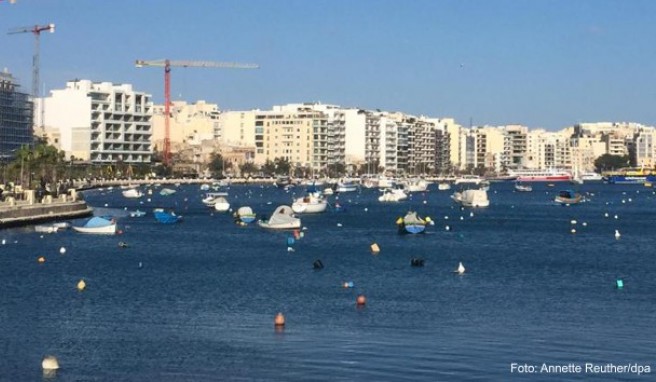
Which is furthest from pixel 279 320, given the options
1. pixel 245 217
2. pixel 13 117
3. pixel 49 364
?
pixel 13 117

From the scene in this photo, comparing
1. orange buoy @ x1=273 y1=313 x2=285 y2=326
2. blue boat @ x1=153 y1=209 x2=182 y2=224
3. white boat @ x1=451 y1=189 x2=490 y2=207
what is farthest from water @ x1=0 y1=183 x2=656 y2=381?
white boat @ x1=451 y1=189 x2=490 y2=207

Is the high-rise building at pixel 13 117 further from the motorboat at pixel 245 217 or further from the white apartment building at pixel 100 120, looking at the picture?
the motorboat at pixel 245 217

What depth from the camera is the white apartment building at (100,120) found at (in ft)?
583

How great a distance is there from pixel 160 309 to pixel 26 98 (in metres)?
136

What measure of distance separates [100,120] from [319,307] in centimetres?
14644

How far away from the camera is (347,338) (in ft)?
99.4

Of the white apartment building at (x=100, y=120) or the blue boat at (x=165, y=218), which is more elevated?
the white apartment building at (x=100, y=120)

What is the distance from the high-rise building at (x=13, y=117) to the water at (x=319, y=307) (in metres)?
93.3

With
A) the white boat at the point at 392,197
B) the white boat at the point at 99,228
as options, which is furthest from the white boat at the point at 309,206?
the white boat at the point at 392,197

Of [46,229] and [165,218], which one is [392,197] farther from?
[46,229]

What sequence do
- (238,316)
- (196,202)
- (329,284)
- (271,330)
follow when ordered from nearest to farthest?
1. (271,330)
2. (238,316)
3. (329,284)
4. (196,202)

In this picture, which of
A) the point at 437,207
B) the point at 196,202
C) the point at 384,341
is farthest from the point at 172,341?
the point at 196,202

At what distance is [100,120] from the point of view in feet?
584

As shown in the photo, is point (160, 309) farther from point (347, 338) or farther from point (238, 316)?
point (347, 338)
